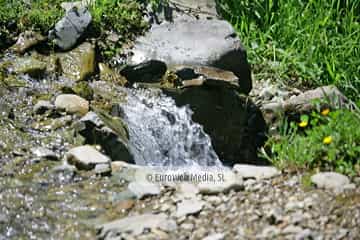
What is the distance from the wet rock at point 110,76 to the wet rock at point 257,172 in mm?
1738

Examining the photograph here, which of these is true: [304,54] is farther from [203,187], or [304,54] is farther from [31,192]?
[31,192]

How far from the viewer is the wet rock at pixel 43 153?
4.23 meters

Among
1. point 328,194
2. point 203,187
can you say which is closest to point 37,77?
point 203,187

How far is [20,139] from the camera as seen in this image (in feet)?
14.5

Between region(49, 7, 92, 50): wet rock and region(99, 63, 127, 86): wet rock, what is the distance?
315 mm

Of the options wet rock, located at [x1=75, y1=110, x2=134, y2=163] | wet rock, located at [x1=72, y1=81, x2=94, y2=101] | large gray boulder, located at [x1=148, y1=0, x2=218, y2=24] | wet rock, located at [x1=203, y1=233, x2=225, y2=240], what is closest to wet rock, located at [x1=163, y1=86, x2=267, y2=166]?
wet rock, located at [x1=72, y1=81, x2=94, y2=101]

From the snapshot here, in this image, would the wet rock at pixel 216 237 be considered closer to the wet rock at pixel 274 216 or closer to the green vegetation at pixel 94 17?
the wet rock at pixel 274 216

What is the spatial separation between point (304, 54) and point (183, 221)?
2.76 m

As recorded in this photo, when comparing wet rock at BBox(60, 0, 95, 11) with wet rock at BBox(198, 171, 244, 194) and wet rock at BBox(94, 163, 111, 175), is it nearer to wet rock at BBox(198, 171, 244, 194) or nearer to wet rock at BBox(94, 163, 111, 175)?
wet rock at BBox(94, 163, 111, 175)

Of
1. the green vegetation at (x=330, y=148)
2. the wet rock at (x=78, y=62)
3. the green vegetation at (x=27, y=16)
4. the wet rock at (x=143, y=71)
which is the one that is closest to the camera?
the green vegetation at (x=330, y=148)

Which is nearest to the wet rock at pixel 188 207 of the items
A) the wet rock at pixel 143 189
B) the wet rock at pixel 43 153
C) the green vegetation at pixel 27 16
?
the wet rock at pixel 143 189

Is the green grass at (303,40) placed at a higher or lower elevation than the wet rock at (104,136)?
higher

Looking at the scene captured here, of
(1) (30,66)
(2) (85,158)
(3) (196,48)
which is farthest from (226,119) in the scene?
(2) (85,158)

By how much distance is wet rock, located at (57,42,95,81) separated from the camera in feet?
17.7
